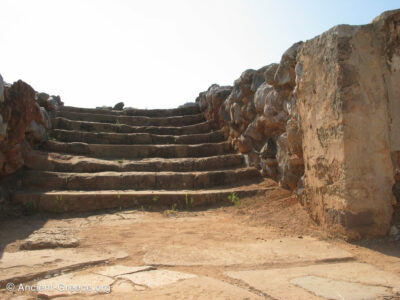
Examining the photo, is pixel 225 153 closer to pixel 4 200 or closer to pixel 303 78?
pixel 303 78

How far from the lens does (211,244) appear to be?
2.42m

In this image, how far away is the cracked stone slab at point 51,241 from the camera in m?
2.37

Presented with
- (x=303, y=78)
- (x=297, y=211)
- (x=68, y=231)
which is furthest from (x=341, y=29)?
(x=68, y=231)

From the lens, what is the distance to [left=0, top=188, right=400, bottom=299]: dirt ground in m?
1.55

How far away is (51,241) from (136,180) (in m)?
2.04

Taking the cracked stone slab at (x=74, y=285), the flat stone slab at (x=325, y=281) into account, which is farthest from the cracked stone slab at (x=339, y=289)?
the cracked stone slab at (x=74, y=285)

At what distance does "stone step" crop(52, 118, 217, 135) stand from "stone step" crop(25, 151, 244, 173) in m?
1.27

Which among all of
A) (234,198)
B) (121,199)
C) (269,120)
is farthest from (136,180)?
(269,120)

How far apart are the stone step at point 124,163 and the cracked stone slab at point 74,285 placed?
3115mm

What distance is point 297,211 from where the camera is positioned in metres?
3.26

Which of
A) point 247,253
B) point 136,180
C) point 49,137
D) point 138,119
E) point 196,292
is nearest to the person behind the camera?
point 196,292

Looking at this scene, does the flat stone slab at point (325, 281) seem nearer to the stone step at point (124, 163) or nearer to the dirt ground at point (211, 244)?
the dirt ground at point (211, 244)

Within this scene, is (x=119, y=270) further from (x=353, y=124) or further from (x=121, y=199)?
(x=121, y=199)

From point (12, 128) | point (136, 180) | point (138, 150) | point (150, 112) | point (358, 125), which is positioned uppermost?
point (150, 112)
